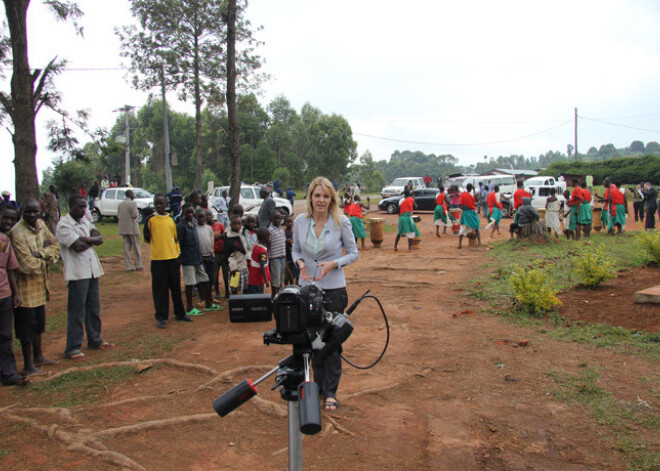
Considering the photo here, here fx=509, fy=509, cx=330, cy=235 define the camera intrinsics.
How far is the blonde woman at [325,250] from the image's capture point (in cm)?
414

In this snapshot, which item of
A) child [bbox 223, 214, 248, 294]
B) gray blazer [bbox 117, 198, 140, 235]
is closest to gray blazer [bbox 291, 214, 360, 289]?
child [bbox 223, 214, 248, 294]

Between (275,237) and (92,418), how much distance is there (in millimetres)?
3952

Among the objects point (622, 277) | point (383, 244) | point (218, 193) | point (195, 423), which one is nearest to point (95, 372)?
point (195, 423)

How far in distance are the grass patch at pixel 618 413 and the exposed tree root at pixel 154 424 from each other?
3051mm

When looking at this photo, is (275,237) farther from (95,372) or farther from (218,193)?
(218,193)

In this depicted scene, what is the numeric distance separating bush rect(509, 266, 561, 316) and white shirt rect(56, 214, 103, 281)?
5.51m

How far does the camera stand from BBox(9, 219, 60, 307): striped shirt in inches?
205

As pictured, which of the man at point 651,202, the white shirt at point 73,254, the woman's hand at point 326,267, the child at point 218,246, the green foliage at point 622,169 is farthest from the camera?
the green foliage at point 622,169

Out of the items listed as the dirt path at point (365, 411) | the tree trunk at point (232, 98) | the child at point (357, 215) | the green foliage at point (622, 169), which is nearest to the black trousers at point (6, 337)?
the dirt path at point (365, 411)

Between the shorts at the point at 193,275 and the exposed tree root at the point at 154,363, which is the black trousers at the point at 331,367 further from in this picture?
the shorts at the point at 193,275

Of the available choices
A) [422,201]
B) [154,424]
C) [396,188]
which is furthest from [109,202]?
[154,424]

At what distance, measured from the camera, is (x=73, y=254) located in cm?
576

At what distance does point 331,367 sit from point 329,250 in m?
0.97

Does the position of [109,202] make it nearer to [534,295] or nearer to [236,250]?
[236,250]
